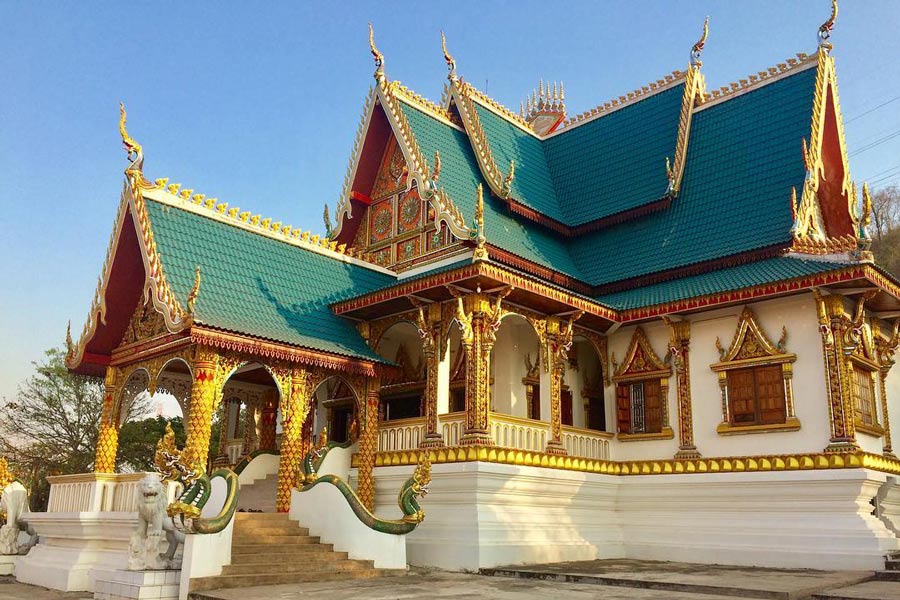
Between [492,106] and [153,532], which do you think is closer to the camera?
[153,532]

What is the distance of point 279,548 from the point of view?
9906 mm

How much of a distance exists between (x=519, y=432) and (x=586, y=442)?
59.5 inches

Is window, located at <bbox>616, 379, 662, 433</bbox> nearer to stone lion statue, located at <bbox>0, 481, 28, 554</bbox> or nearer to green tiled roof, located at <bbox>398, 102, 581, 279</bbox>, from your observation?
green tiled roof, located at <bbox>398, 102, 581, 279</bbox>

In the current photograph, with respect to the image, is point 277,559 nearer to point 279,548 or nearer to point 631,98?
point 279,548

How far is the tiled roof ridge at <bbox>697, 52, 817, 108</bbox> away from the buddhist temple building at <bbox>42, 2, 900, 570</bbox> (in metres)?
0.05

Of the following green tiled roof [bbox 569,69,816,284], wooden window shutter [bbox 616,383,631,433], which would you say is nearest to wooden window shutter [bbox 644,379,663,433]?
wooden window shutter [bbox 616,383,631,433]

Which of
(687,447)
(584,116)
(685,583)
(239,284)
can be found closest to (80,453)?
(239,284)

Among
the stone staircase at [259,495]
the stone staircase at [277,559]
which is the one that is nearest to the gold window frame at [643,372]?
the stone staircase at [277,559]

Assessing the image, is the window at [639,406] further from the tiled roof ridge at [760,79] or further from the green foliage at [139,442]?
the green foliage at [139,442]

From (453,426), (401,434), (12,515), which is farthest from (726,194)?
(12,515)

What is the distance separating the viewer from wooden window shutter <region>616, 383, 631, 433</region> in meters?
13.4

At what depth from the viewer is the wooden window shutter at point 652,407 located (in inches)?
514

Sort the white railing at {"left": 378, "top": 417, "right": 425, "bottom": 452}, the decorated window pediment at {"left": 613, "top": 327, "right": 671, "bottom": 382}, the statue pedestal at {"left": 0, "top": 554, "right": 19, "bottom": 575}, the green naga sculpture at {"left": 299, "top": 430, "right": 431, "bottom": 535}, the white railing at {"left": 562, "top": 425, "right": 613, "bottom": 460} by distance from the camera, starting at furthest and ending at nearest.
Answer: the decorated window pediment at {"left": 613, "top": 327, "right": 671, "bottom": 382} → the white railing at {"left": 562, "top": 425, "right": 613, "bottom": 460} → the white railing at {"left": 378, "top": 417, "right": 425, "bottom": 452} → the statue pedestal at {"left": 0, "top": 554, "right": 19, "bottom": 575} → the green naga sculpture at {"left": 299, "top": 430, "right": 431, "bottom": 535}

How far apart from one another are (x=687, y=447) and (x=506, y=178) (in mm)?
5821
